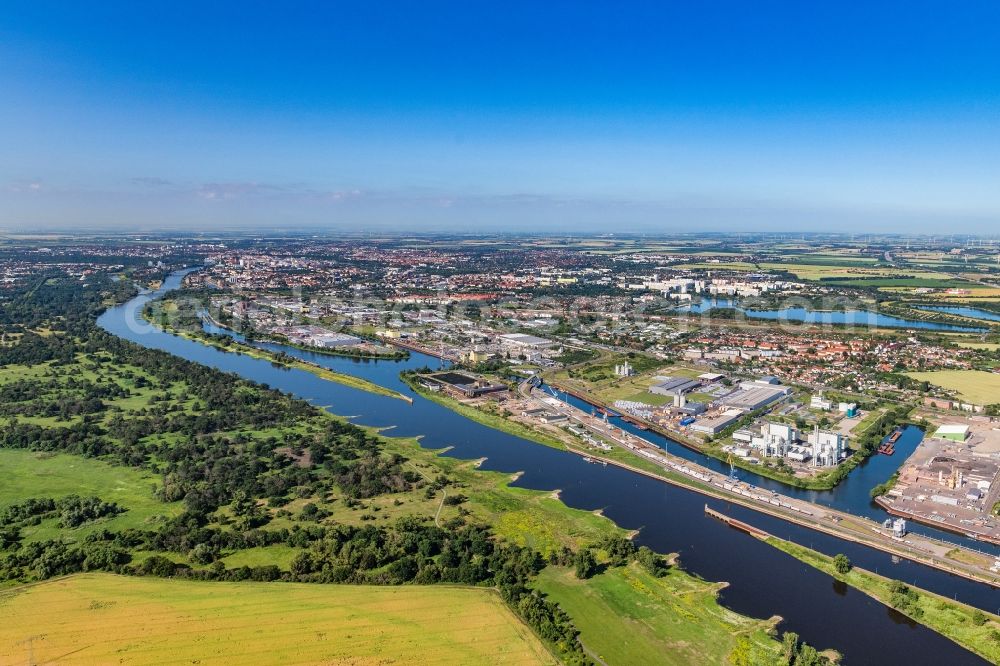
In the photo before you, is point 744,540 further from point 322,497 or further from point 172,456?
point 172,456

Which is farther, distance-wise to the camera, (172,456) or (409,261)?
(409,261)

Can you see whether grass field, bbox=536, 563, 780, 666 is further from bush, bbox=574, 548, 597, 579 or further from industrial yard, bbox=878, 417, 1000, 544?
industrial yard, bbox=878, 417, 1000, 544

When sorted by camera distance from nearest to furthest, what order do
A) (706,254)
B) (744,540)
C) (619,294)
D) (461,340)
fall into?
(744,540) < (461,340) < (619,294) < (706,254)

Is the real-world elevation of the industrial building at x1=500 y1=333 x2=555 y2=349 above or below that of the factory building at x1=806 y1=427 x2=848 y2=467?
above

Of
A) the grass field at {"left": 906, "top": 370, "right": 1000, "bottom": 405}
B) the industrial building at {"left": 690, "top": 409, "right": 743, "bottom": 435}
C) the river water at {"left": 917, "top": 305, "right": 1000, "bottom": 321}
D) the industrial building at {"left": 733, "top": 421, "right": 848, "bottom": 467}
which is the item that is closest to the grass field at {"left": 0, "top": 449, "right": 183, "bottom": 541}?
the industrial building at {"left": 690, "top": 409, "right": 743, "bottom": 435}

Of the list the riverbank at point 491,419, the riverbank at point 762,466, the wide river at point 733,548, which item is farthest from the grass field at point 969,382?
the riverbank at point 491,419

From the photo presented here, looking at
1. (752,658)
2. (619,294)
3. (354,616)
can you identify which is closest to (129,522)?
(354,616)

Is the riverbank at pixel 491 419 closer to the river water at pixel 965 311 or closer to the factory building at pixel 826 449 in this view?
the factory building at pixel 826 449
